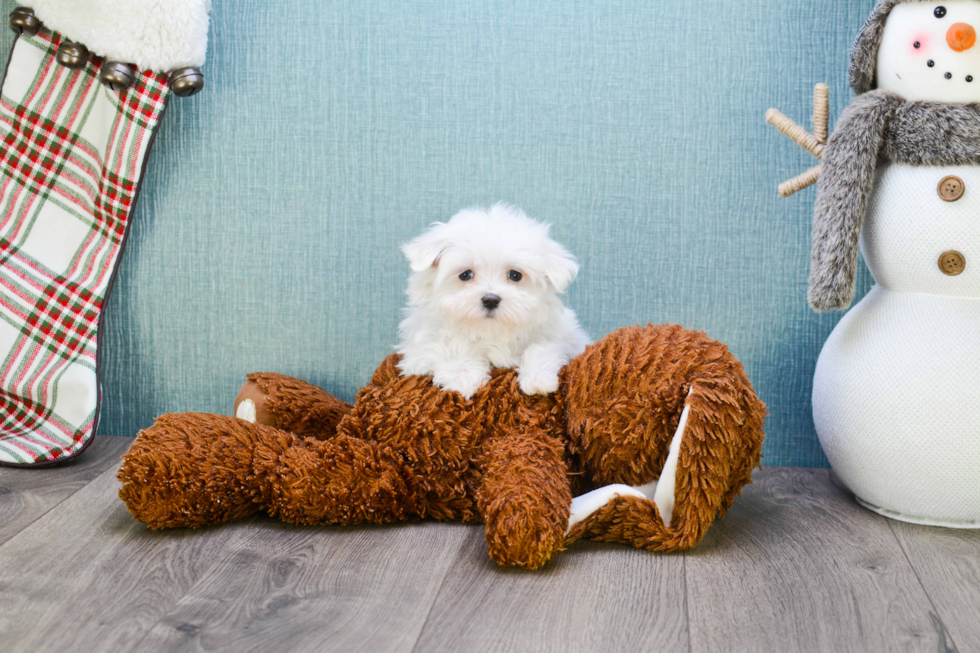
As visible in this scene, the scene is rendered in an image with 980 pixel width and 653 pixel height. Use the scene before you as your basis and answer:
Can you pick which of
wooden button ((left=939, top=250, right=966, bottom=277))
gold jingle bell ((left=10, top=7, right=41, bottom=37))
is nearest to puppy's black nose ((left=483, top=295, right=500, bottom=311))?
wooden button ((left=939, top=250, right=966, bottom=277))

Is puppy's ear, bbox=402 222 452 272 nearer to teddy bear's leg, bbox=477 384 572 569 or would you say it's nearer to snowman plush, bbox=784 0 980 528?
teddy bear's leg, bbox=477 384 572 569

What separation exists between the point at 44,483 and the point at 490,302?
81 cm

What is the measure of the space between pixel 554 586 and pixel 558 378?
0.32 metres

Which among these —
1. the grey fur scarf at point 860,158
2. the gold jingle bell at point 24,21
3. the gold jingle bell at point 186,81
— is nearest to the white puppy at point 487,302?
the grey fur scarf at point 860,158

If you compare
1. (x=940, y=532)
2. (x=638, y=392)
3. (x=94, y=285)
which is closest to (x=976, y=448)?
(x=940, y=532)

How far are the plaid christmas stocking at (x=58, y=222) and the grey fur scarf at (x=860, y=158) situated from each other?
1.11 metres

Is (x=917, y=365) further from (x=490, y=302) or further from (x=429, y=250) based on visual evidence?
(x=429, y=250)

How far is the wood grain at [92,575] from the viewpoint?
90 cm

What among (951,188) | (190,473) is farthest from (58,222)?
(951,188)

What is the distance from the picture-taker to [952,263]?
119 centimetres

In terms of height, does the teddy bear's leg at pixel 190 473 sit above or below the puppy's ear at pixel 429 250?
below

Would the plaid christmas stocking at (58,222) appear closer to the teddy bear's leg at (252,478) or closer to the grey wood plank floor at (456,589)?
the grey wood plank floor at (456,589)

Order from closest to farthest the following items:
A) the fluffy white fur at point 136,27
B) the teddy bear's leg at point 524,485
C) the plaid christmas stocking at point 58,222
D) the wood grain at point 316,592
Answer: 1. the wood grain at point 316,592
2. the teddy bear's leg at point 524,485
3. the fluffy white fur at point 136,27
4. the plaid christmas stocking at point 58,222

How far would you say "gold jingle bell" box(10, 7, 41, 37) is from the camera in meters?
1.41
